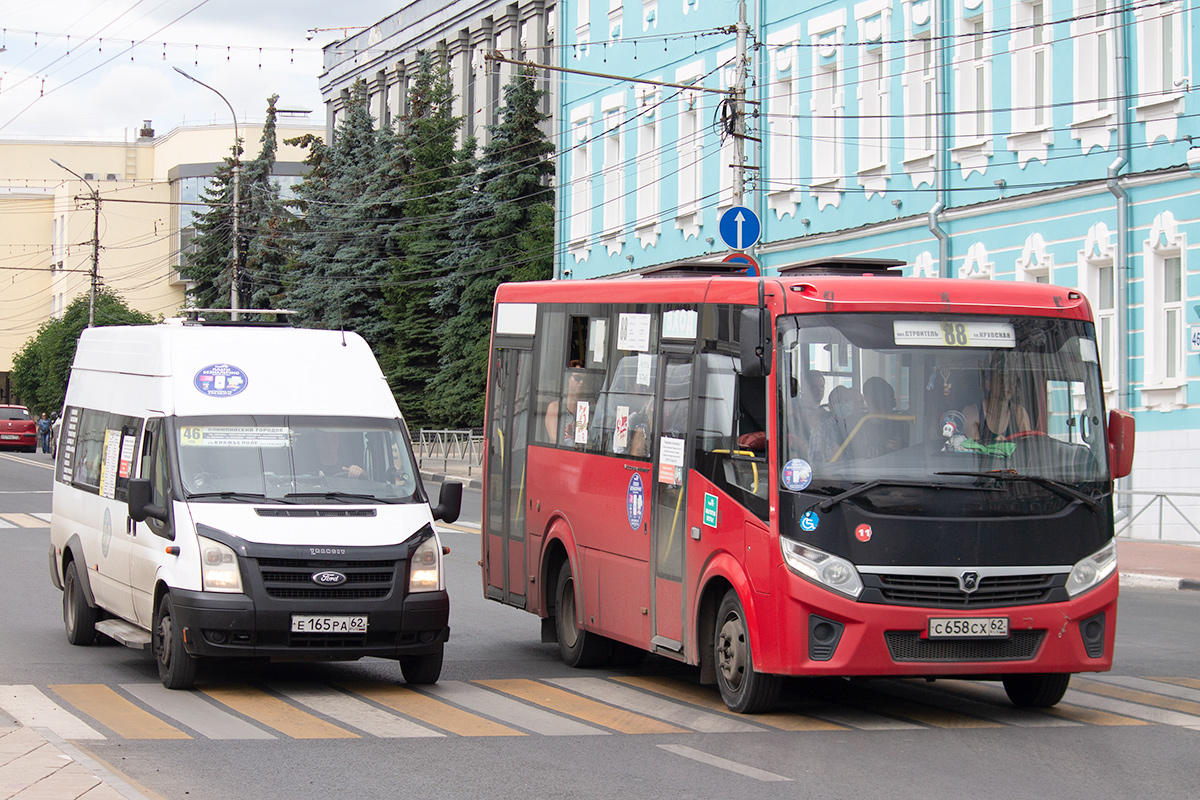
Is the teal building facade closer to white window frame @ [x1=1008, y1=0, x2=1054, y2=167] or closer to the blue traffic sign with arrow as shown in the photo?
white window frame @ [x1=1008, y1=0, x2=1054, y2=167]

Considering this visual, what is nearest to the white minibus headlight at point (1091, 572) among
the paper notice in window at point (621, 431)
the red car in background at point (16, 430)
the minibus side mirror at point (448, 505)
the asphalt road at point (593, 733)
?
the asphalt road at point (593, 733)

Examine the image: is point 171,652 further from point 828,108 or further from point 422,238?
point 422,238

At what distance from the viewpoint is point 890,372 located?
10031 millimetres

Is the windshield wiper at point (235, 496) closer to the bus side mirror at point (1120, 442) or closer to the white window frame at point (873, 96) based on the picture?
the bus side mirror at point (1120, 442)

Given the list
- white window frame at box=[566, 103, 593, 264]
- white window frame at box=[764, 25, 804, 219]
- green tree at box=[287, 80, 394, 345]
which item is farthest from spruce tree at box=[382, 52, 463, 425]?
white window frame at box=[764, 25, 804, 219]

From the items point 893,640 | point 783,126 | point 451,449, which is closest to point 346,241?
point 451,449

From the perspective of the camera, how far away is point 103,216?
11056 cm

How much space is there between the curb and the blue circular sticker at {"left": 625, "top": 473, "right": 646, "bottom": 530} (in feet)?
32.8

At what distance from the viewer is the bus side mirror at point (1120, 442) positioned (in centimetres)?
1039

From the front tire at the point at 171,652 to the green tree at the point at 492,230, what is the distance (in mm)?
38645

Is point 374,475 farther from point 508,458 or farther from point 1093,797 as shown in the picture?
point 1093,797

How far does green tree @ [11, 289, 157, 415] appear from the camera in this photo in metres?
80.0

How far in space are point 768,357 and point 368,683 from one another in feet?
12.9

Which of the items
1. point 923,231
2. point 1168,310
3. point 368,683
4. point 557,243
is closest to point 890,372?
point 368,683
